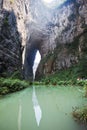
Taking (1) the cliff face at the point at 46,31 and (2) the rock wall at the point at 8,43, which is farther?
(1) the cliff face at the point at 46,31

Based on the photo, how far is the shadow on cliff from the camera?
103ft

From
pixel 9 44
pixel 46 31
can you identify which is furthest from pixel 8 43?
pixel 46 31

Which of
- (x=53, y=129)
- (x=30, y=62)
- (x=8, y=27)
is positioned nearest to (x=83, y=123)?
(x=53, y=129)

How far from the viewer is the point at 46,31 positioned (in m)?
58.2

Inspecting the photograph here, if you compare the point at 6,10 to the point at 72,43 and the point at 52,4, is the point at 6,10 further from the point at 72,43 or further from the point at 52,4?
the point at 52,4

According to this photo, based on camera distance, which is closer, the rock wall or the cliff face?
the rock wall

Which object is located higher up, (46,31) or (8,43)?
(46,31)

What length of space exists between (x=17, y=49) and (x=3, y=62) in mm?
7588

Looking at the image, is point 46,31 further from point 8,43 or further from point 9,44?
point 8,43

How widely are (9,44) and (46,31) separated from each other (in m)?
25.7

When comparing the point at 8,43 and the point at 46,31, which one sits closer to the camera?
the point at 8,43

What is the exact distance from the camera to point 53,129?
19.0 feet

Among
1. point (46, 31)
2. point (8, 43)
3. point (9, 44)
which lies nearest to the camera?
point (8, 43)

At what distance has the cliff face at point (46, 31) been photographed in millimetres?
36344
